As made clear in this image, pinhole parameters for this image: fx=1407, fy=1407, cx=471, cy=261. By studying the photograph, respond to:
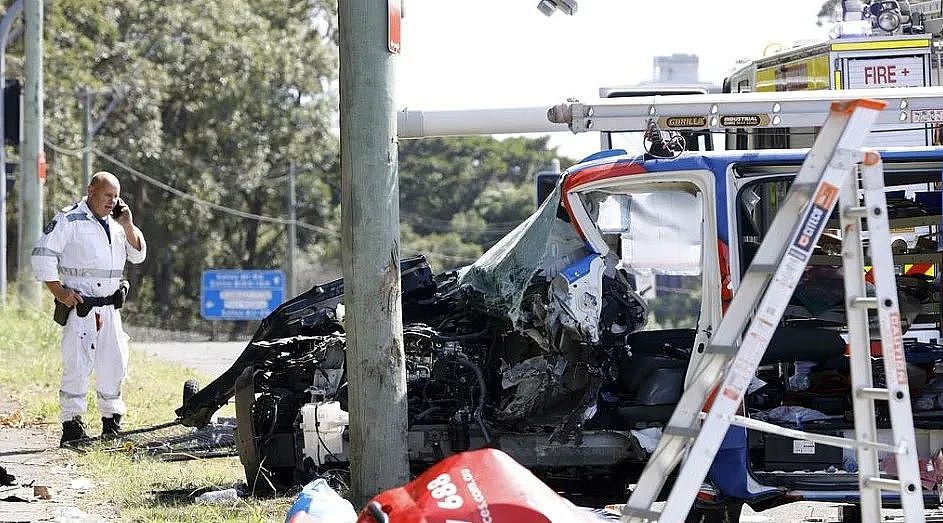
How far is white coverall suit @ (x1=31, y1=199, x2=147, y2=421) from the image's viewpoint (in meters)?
9.84

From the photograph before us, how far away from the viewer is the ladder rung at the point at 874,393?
5051 mm

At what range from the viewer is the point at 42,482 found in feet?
27.0

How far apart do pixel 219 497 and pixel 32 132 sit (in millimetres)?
13602

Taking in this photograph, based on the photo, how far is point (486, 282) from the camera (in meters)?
7.46

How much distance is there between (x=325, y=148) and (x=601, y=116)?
41.4 m

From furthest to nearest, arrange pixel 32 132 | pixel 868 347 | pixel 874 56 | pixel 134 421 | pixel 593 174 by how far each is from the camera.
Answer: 1. pixel 32 132
2. pixel 134 421
3. pixel 874 56
4. pixel 593 174
5. pixel 868 347

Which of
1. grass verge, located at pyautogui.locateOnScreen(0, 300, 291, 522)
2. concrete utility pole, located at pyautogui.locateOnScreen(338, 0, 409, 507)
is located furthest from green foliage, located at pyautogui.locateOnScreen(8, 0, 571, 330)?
concrete utility pole, located at pyautogui.locateOnScreen(338, 0, 409, 507)

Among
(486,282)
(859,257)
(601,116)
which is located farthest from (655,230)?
(859,257)

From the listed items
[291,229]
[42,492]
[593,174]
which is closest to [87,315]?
[42,492]

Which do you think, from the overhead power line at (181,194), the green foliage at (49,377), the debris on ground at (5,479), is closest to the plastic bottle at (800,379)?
the debris on ground at (5,479)

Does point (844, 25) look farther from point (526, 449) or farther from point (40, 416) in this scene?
point (40, 416)

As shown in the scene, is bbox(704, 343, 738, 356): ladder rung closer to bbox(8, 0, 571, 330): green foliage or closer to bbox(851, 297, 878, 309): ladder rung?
bbox(851, 297, 878, 309): ladder rung

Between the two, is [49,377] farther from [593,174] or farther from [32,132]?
[593,174]

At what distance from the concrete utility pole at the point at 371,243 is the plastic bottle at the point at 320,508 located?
801 millimetres
